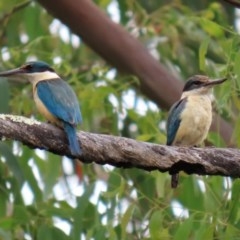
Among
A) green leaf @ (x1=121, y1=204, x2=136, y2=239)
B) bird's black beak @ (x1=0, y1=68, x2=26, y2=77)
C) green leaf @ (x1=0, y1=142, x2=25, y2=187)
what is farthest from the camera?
bird's black beak @ (x1=0, y1=68, x2=26, y2=77)

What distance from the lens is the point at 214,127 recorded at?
22.1 ft

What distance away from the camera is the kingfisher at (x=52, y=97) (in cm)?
489

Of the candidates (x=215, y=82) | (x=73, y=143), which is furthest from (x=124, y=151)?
(x=215, y=82)

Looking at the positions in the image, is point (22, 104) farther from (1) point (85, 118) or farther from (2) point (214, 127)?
(2) point (214, 127)

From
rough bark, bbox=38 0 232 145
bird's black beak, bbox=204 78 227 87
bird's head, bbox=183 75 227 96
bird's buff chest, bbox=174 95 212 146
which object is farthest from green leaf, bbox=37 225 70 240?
rough bark, bbox=38 0 232 145

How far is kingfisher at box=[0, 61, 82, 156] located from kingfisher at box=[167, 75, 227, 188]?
2.27ft

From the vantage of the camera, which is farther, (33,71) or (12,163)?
(33,71)

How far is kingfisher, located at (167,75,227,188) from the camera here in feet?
19.0

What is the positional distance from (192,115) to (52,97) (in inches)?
37.1

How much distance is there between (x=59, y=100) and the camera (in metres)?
5.20

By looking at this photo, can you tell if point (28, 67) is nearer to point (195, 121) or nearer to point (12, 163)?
point (12, 163)

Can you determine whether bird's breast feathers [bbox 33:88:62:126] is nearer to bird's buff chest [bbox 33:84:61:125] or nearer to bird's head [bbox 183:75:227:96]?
bird's buff chest [bbox 33:84:61:125]

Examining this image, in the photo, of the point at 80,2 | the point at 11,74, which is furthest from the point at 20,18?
the point at 11,74

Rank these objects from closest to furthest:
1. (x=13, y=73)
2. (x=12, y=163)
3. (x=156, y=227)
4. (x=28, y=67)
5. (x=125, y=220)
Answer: (x=156, y=227) < (x=125, y=220) < (x=12, y=163) < (x=13, y=73) < (x=28, y=67)
